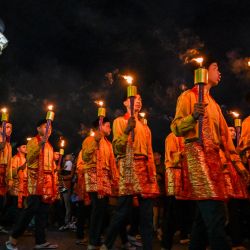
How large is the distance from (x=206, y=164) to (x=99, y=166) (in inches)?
133

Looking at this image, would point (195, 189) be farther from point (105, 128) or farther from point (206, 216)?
point (105, 128)

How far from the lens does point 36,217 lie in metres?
6.80

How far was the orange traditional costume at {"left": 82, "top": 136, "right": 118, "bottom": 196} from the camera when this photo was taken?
670 centimetres

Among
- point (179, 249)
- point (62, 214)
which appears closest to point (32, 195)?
point (179, 249)

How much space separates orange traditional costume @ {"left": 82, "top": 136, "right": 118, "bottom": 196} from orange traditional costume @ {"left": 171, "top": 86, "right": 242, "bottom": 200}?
2970 millimetres

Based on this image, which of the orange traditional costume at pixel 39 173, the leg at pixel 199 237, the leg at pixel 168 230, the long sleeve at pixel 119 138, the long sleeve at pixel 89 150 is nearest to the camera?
the leg at pixel 199 237

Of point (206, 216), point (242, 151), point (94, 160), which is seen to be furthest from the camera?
point (94, 160)

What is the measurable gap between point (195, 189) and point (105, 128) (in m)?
4.13

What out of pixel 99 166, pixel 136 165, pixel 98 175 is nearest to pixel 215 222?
pixel 136 165

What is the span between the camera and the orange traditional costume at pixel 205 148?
3.54 metres

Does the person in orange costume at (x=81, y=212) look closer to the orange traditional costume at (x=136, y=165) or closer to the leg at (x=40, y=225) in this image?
the leg at (x=40, y=225)

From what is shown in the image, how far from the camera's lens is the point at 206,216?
3.44m

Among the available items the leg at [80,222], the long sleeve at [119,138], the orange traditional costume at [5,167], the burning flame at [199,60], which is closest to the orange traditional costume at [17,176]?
the orange traditional costume at [5,167]

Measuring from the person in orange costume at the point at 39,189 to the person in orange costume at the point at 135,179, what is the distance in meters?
1.82
